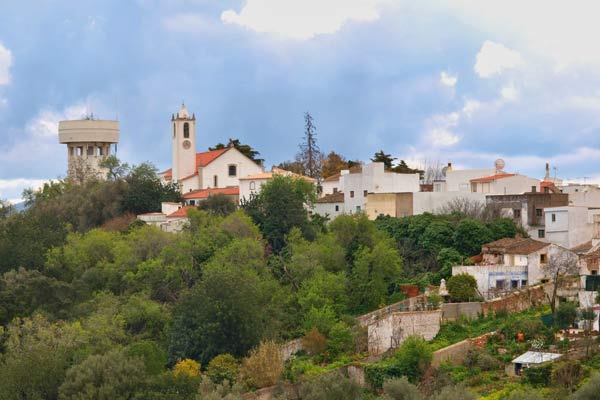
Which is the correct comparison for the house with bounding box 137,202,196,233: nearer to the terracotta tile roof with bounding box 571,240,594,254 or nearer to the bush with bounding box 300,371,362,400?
the terracotta tile roof with bounding box 571,240,594,254

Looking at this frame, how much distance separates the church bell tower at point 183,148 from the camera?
77.0 meters

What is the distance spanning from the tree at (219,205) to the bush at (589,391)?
97.2 feet

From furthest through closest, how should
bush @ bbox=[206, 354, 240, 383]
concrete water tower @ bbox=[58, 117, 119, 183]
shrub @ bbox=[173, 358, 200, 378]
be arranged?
concrete water tower @ bbox=[58, 117, 119, 183]
shrub @ bbox=[173, 358, 200, 378]
bush @ bbox=[206, 354, 240, 383]

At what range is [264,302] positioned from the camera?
53.1 meters

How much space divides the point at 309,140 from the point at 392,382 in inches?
1414

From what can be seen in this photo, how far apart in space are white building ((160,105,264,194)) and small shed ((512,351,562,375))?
32201mm

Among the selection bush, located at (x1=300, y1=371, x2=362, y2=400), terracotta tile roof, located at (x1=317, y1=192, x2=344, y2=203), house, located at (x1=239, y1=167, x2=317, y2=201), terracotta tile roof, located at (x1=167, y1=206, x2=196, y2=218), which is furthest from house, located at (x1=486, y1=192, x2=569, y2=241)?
terracotta tile roof, located at (x1=167, y1=206, x2=196, y2=218)

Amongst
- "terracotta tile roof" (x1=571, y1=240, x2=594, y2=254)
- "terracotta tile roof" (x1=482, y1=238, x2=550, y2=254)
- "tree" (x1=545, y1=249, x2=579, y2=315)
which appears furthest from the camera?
"terracotta tile roof" (x1=571, y1=240, x2=594, y2=254)

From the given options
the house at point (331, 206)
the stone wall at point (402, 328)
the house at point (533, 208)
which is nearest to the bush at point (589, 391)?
the stone wall at point (402, 328)

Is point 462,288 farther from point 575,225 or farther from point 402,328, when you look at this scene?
point 575,225

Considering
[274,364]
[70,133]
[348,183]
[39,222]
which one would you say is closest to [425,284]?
[274,364]

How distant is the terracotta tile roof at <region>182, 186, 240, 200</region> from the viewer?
235 ft

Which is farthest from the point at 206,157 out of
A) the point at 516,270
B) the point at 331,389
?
the point at 331,389

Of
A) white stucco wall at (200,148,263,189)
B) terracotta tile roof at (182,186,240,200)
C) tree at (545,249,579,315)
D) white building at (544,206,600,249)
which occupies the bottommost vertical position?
tree at (545,249,579,315)
